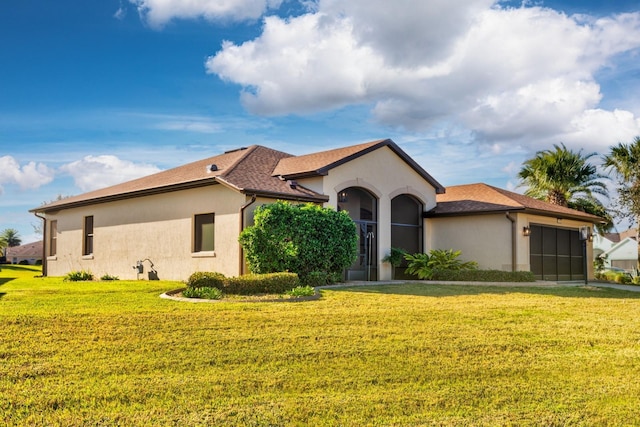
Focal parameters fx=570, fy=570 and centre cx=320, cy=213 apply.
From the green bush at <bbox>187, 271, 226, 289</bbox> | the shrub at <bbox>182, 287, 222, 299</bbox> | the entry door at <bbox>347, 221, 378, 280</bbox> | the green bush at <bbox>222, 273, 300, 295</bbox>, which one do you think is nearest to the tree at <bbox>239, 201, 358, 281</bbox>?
the green bush at <bbox>222, 273, 300, 295</bbox>

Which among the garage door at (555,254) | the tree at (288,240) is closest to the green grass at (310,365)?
the tree at (288,240)

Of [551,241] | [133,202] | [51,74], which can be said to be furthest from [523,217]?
[51,74]

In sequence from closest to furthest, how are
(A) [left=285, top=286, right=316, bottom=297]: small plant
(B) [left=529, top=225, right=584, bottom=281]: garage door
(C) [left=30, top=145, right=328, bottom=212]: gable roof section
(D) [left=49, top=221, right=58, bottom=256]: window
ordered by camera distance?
(A) [left=285, top=286, right=316, bottom=297]: small plant
(C) [left=30, top=145, right=328, bottom=212]: gable roof section
(B) [left=529, top=225, right=584, bottom=281]: garage door
(D) [left=49, top=221, right=58, bottom=256]: window

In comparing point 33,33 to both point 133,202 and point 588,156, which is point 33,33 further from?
point 588,156

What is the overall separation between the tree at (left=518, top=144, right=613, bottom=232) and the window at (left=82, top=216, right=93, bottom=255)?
22.8 m

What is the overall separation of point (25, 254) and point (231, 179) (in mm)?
57253

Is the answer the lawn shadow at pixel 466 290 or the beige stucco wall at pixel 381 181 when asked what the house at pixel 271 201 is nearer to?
the beige stucco wall at pixel 381 181

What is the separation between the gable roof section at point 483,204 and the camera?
2275 cm

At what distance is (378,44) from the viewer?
50.0ft

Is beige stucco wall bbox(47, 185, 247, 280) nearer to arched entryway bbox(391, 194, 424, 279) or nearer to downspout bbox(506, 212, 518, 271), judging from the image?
arched entryway bbox(391, 194, 424, 279)

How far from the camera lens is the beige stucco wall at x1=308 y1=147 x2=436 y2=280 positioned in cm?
1995

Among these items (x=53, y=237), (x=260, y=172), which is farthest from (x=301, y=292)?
(x=53, y=237)

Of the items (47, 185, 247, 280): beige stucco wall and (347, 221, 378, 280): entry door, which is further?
(347, 221, 378, 280): entry door

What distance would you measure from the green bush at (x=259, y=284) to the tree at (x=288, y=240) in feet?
5.71
